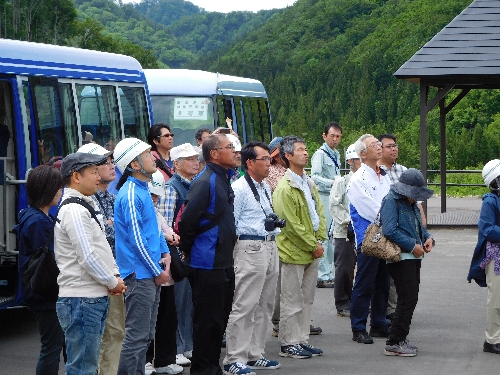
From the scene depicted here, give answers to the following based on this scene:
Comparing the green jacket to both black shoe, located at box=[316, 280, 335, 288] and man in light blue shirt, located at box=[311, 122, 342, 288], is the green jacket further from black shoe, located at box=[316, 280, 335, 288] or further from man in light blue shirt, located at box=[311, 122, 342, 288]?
black shoe, located at box=[316, 280, 335, 288]

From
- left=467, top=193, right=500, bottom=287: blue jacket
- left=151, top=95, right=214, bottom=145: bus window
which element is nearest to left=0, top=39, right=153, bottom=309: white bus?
left=467, top=193, right=500, bottom=287: blue jacket

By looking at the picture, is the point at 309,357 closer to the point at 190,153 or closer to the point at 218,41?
the point at 190,153

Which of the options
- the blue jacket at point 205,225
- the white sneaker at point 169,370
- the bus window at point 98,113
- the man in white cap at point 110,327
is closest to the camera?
the man in white cap at point 110,327

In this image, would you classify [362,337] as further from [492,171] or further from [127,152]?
[127,152]

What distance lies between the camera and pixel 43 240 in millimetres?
6227

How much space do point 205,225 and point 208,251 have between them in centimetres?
19

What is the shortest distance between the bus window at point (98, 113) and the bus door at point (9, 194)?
147 cm

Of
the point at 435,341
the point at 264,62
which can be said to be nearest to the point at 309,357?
the point at 435,341

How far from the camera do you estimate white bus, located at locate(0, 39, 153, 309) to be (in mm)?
9367

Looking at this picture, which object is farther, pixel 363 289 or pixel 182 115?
pixel 182 115

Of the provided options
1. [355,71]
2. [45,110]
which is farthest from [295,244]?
[355,71]

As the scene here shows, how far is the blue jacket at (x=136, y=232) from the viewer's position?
6.41m

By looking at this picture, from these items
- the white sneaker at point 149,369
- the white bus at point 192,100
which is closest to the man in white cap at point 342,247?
the white sneaker at point 149,369

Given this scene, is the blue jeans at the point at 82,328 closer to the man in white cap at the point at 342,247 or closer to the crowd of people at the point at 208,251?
the crowd of people at the point at 208,251
